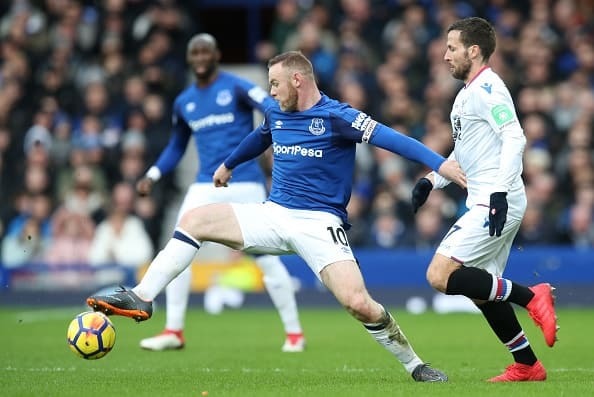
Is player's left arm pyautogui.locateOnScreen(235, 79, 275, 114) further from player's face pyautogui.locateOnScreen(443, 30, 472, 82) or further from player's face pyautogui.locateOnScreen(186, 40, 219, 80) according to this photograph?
player's face pyautogui.locateOnScreen(443, 30, 472, 82)

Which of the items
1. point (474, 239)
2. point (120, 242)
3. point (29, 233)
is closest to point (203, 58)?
point (474, 239)

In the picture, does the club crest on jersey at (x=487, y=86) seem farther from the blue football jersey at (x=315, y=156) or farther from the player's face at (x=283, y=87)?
the player's face at (x=283, y=87)

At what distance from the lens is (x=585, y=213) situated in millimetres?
16500

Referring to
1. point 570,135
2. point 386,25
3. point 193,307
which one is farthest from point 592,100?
point 193,307

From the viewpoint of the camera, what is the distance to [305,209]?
28.1 feet

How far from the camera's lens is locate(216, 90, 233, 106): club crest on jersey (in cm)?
1145

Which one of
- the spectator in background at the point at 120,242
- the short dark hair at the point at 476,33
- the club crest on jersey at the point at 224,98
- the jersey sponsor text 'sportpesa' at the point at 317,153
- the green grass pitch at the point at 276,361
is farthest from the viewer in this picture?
the spectator in background at the point at 120,242

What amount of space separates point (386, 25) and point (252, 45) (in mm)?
4878

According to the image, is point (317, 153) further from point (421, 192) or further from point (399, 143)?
point (421, 192)

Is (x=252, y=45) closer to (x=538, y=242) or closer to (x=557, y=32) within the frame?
(x=557, y=32)

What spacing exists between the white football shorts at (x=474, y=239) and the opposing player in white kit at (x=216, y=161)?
3333mm

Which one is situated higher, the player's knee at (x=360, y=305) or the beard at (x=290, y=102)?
the beard at (x=290, y=102)

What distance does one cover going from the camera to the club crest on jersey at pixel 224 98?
1145 centimetres

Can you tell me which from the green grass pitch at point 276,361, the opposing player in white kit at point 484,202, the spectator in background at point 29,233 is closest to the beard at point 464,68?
the opposing player in white kit at point 484,202
